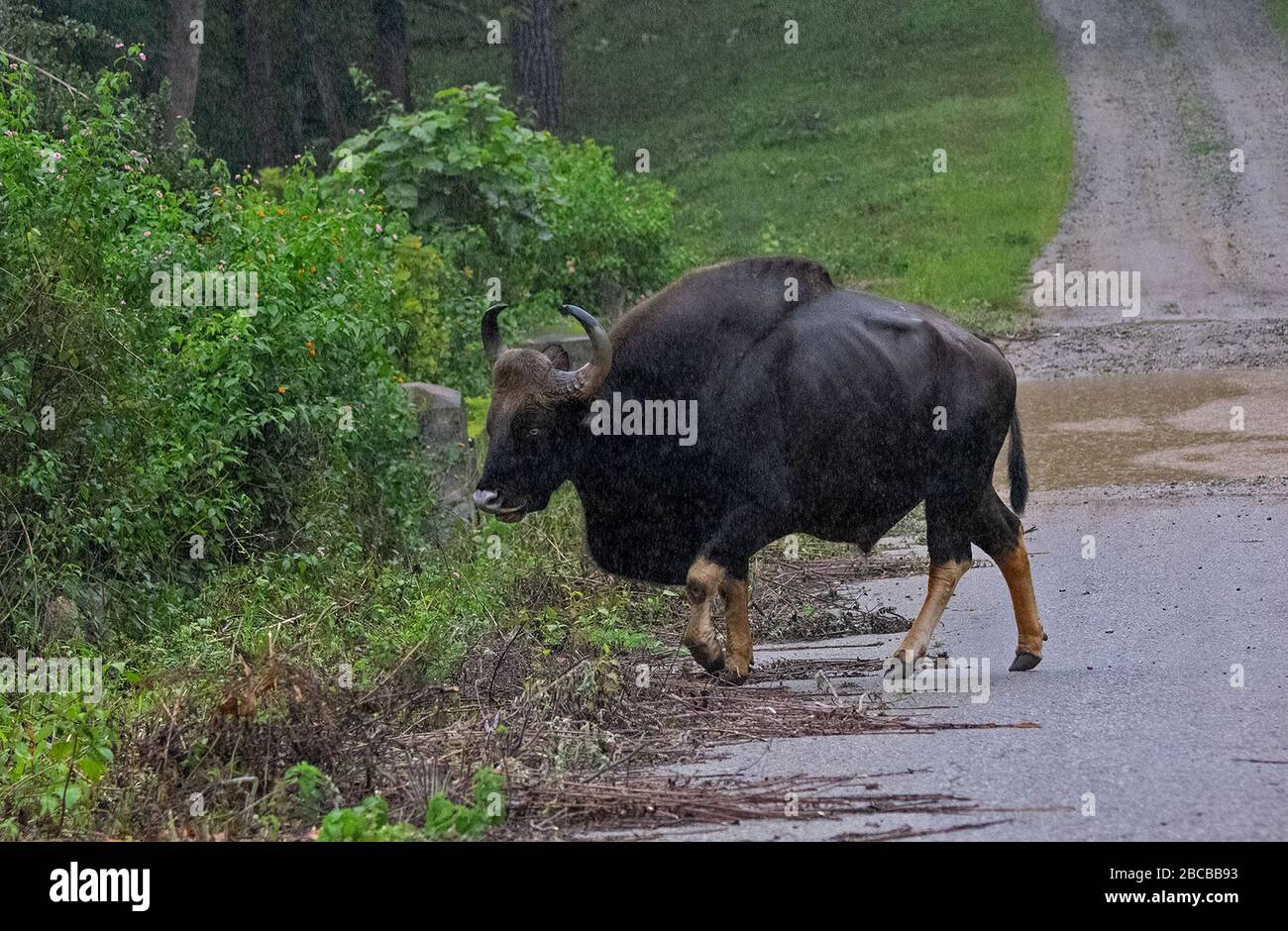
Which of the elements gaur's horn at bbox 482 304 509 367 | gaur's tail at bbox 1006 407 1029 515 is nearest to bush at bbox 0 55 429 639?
gaur's horn at bbox 482 304 509 367

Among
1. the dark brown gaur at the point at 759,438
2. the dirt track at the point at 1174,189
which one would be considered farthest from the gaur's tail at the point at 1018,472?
the dirt track at the point at 1174,189

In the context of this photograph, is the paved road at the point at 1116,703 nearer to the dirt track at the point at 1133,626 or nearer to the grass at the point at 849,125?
the dirt track at the point at 1133,626

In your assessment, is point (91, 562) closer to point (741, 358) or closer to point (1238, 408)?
point (741, 358)

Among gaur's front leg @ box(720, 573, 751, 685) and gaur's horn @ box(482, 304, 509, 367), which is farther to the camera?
gaur's horn @ box(482, 304, 509, 367)

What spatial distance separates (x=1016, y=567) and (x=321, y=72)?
21.3 meters

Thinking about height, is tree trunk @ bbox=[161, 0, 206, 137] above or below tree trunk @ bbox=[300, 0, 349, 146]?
below

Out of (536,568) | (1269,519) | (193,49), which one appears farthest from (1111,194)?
(536,568)

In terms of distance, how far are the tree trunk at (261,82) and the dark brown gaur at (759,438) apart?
717 inches

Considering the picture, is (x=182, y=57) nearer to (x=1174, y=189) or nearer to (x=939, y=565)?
(x=1174, y=189)

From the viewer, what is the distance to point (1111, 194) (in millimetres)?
25797

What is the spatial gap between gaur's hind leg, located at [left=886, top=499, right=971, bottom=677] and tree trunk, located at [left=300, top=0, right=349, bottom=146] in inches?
794

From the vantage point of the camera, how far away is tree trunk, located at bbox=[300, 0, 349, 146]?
2722 cm

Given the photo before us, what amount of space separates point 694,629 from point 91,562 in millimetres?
3364

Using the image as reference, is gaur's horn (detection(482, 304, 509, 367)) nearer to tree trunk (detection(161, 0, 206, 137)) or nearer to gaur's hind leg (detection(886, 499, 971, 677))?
gaur's hind leg (detection(886, 499, 971, 677))
